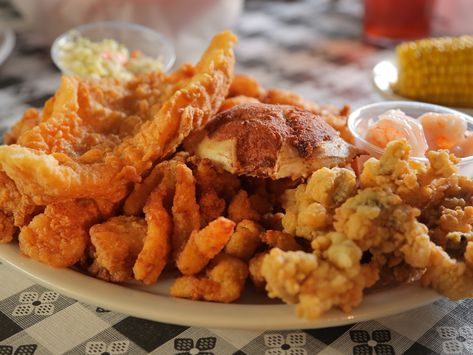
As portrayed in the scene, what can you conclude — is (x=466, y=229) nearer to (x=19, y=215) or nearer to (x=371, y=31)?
(x=19, y=215)

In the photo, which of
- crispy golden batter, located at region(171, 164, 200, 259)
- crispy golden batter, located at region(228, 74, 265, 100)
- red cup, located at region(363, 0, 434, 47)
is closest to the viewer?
crispy golden batter, located at region(171, 164, 200, 259)

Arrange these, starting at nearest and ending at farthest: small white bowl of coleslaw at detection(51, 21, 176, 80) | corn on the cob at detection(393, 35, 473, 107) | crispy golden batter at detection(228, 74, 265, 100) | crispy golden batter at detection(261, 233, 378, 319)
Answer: crispy golden batter at detection(261, 233, 378, 319)
crispy golden batter at detection(228, 74, 265, 100)
corn on the cob at detection(393, 35, 473, 107)
small white bowl of coleslaw at detection(51, 21, 176, 80)

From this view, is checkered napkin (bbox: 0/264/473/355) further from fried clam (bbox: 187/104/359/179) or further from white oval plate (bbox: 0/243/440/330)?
fried clam (bbox: 187/104/359/179)

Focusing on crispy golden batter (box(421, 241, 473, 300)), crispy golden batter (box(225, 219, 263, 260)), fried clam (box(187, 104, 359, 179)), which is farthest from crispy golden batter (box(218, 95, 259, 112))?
crispy golden batter (box(421, 241, 473, 300))

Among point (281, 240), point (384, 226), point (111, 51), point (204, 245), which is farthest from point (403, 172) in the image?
point (111, 51)

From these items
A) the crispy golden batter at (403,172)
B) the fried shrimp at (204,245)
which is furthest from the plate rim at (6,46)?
the crispy golden batter at (403,172)

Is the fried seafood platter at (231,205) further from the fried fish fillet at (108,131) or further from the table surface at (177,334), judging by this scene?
the table surface at (177,334)
